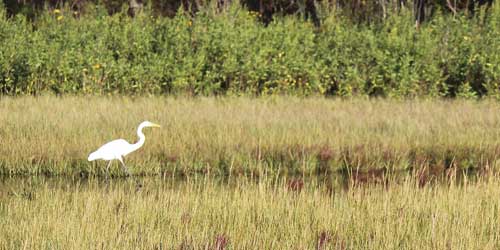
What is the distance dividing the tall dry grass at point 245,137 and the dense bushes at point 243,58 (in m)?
1.90

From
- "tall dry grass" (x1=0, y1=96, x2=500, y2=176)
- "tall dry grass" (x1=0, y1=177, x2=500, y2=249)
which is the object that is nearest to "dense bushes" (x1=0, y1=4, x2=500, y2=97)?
"tall dry grass" (x1=0, y1=96, x2=500, y2=176)

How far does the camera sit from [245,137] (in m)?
11.2

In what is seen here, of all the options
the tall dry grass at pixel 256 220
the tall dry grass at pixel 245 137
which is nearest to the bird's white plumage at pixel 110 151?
the tall dry grass at pixel 245 137

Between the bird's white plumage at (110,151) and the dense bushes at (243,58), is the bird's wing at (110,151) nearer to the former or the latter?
the bird's white plumage at (110,151)

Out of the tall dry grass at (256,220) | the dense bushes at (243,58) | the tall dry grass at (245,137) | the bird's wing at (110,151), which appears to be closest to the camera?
the tall dry grass at (256,220)

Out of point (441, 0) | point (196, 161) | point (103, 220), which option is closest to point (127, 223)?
point (103, 220)

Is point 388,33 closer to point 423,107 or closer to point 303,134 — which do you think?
point 423,107

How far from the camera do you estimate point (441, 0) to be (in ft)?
73.5

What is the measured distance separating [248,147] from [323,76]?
577 cm

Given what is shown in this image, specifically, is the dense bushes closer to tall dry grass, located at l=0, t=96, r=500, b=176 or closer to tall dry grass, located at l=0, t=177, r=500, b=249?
tall dry grass, located at l=0, t=96, r=500, b=176

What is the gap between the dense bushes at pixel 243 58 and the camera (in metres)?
15.9

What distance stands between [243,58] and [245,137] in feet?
16.9

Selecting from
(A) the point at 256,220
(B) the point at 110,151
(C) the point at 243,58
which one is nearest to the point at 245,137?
(B) the point at 110,151

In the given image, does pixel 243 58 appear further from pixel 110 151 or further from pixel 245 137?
pixel 110 151
